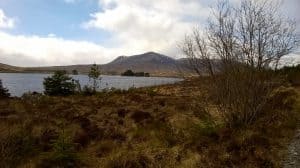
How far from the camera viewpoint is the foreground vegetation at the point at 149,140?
368 inches

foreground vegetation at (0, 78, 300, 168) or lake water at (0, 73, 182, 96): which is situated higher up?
foreground vegetation at (0, 78, 300, 168)

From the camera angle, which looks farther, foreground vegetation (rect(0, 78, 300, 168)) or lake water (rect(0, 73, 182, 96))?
lake water (rect(0, 73, 182, 96))

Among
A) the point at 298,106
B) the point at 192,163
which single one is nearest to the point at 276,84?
the point at 298,106

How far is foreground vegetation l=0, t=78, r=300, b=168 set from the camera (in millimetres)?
9343

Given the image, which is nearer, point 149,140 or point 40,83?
point 149,140

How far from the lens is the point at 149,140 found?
12.3 m

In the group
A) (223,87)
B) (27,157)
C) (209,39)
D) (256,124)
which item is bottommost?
(27,157)

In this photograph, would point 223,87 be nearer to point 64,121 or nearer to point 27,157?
point 27,157

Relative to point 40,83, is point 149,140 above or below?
above

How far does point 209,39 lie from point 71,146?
5425mm

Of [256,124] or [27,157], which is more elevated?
[256,124]

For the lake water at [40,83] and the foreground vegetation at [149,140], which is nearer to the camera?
the foreground vegetation at [149,140]

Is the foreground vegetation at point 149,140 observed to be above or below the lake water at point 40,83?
above

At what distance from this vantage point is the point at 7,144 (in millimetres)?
10125
